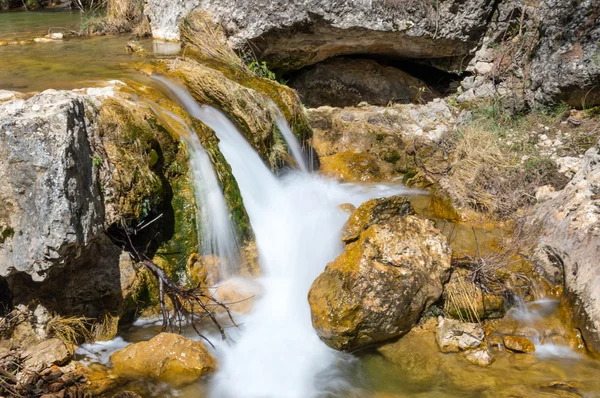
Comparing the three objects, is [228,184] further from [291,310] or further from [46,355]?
[46,355]

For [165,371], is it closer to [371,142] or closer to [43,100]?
[43,100]

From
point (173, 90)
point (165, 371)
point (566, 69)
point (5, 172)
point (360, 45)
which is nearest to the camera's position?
point (5, 172)

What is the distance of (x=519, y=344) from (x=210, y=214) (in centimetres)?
281

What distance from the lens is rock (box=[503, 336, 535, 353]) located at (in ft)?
13.6

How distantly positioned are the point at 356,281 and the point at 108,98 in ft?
8.67

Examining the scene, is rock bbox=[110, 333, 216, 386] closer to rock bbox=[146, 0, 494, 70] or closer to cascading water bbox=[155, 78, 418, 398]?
cascading water bbox=[155, 78, 418, 398]

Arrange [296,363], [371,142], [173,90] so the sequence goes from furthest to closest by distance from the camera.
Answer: [371,142] → [173,90] → [296,363]

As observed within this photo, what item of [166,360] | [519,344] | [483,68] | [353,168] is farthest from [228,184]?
[483,68]

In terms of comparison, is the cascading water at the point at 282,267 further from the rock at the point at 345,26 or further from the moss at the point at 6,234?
the rock at the point at 345,26

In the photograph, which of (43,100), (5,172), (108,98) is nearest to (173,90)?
(108,98)

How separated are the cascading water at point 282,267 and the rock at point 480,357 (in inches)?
37.6

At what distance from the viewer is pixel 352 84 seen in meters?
8.46

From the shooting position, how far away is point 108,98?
4.65 meters


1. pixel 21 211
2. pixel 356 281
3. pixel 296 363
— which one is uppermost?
pixel 21 211
